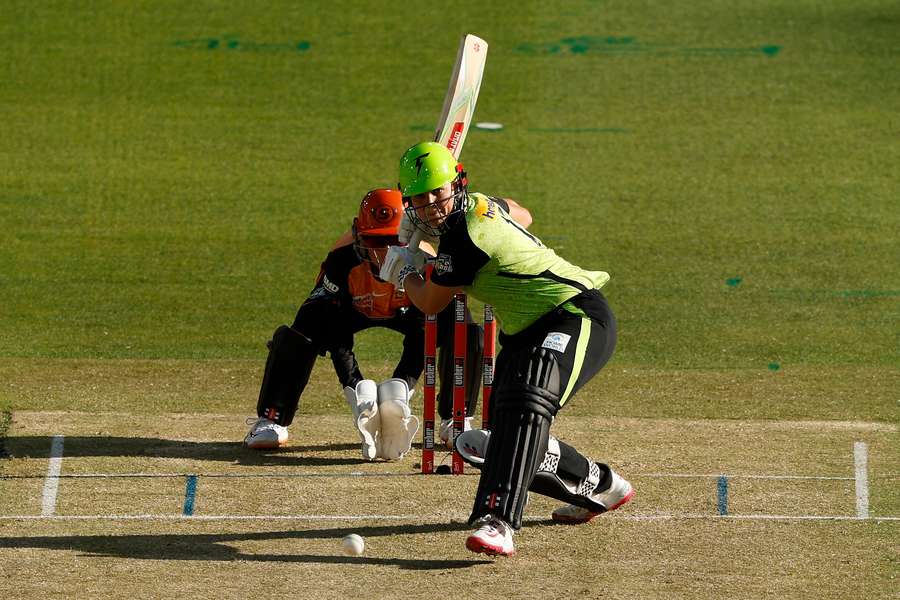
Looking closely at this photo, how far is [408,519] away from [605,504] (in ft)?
3.17

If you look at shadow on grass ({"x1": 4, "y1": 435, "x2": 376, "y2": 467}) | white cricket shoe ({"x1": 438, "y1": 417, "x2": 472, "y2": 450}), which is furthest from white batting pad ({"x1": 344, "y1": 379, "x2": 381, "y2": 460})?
white cricket shoe ({"x1": 438, "y1": 417, "x2": 472, "y2": 450})

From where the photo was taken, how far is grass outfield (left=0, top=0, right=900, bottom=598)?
21.8ft

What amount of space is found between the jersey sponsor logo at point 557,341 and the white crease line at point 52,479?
2.60 meters

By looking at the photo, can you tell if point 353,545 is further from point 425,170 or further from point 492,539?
point 425,170

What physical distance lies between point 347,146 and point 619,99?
340 cm

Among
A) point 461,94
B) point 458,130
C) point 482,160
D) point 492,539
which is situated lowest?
point 492,539

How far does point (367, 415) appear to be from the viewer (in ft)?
25.7

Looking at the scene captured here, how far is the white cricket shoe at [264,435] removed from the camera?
27.0ft

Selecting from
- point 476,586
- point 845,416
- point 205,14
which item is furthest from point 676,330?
point 205,14

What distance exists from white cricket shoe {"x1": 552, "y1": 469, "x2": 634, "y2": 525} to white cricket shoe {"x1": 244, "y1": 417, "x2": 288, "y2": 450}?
6.47 feet

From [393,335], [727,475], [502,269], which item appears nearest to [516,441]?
[502,269]

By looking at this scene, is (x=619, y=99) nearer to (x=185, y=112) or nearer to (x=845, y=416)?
(x=185, y=112)

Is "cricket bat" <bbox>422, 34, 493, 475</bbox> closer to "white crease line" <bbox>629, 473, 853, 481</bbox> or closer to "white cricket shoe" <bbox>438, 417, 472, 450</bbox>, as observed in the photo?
"white cricket shoe" <bbox>438, 417, 472, 450</bbox>

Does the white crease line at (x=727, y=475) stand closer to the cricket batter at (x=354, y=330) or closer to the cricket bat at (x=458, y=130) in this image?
the cricket bat at (x=458, y=130)
